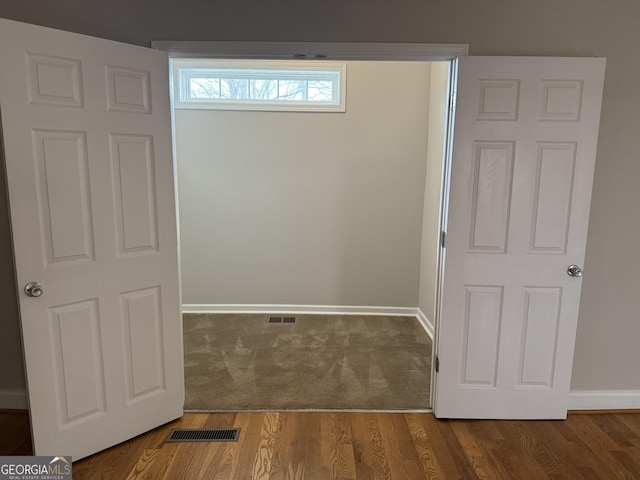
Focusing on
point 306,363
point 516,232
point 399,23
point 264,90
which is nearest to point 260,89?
point 264,90

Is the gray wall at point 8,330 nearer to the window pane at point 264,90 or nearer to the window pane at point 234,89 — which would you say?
the window pane at point 234,89

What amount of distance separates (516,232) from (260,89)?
9.00 feet

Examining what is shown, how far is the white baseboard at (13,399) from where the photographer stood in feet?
8.27

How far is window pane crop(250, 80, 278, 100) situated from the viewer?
392cm

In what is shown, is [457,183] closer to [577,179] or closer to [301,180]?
[577,179]

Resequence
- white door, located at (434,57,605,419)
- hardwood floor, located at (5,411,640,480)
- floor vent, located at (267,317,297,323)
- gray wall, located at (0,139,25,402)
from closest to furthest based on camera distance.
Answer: hardwood floor, located at (5,411,640,480)
white door, located at (434,57,605,419)
gray wall, located at (0,139,25,402)
floor vent, located at (267,317,297,323)

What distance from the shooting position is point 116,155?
202cm

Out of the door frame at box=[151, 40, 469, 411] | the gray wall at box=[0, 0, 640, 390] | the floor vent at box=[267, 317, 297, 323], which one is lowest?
the floor vent at box=[267, 317, 297, 323]

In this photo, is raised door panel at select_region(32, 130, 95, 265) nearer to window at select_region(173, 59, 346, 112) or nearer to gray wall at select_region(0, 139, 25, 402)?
gray wall at select_region(0, 139, 25, 402)

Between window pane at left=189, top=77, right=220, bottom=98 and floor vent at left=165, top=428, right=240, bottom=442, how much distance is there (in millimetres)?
2982

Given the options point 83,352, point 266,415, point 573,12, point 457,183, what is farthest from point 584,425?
point 83,352

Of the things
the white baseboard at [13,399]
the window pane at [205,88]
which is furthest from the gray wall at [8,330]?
the window pane at [205,88]

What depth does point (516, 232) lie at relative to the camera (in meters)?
2.31

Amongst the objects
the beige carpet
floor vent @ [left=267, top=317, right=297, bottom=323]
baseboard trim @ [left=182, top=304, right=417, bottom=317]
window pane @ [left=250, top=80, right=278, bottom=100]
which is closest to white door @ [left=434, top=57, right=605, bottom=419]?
the beige carpet
